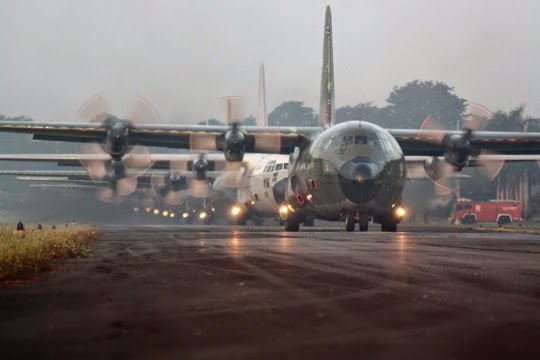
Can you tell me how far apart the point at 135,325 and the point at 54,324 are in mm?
663

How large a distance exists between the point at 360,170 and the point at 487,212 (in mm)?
46829

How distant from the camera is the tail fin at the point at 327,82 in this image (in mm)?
38469

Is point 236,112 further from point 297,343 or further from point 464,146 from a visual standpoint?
point 297,343

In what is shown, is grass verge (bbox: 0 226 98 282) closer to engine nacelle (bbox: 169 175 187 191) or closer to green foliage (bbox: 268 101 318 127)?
engine nacelle (bbox: 169 175 187 191)

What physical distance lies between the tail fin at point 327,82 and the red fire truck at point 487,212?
3544 centimetres

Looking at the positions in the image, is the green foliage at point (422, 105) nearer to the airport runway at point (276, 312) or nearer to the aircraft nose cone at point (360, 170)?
the aircraft nose cone at point (360, 170)

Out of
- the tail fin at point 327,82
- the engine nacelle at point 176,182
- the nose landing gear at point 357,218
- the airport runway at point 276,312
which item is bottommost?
the airport runway at point 276,312

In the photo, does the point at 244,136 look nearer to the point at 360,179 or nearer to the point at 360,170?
the point at 360,170

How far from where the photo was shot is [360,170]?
96.0 feet

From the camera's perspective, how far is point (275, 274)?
11.0 m

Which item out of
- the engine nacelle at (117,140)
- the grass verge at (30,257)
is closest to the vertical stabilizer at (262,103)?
the engine nacelle at (117,140)

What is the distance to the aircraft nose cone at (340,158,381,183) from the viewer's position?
95.8 ft

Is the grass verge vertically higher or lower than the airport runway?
higher

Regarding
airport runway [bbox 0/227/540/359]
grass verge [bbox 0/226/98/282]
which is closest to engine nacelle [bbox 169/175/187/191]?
grass verge [bbox 0/226/98/282]
